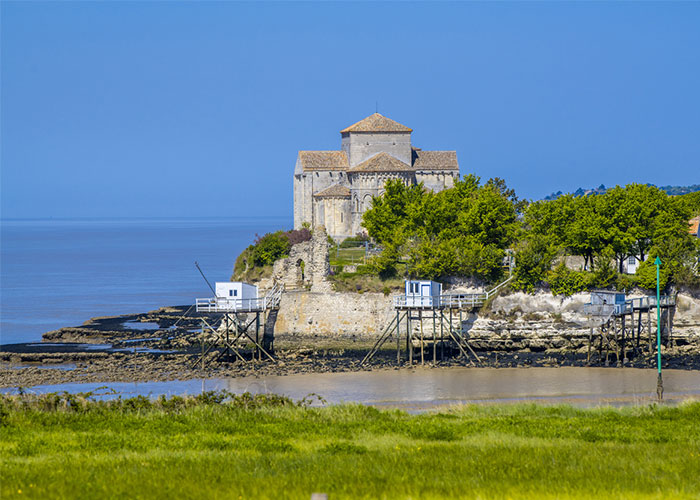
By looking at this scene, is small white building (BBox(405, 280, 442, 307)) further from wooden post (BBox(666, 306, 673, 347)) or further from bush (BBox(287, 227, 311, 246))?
bush (BBox(287, 227, 311, 246))

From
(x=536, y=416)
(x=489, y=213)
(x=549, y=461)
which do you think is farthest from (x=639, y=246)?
(x=549, y=461)

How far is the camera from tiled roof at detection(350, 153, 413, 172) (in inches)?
3136

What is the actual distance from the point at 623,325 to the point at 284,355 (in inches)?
596

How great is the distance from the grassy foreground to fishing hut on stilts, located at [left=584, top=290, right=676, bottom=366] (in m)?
17.0

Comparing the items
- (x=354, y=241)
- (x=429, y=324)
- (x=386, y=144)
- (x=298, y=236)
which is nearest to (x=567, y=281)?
(x=429, y=324)

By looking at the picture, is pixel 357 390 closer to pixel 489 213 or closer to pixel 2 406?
pixel 2 406

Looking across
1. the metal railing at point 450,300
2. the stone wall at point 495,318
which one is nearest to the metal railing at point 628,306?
the stone wall at point 495,318

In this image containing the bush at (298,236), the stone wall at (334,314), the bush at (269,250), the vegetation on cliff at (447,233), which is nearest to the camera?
the stone wall at (334,314)

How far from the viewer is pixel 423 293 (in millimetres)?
43250

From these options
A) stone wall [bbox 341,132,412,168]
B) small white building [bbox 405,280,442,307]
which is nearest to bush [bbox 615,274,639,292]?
→ small white building [bbox 405,280,442,307]

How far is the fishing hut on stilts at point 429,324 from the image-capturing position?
136ft

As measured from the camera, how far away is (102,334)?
163 feet

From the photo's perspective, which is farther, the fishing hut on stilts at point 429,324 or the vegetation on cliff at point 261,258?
the vegetation on cliff at point 261,258

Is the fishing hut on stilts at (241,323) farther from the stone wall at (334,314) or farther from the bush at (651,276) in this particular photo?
the bush at (651,276)
